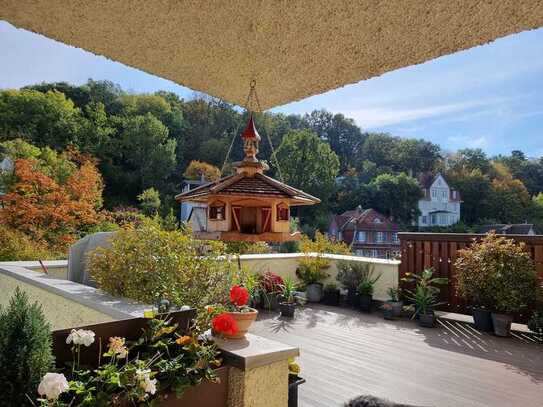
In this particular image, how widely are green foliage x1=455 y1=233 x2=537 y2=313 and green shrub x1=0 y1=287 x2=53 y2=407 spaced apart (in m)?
4.76

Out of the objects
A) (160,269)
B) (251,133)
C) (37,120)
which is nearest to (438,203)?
(37,120)

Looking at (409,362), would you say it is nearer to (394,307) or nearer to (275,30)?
(394,307)

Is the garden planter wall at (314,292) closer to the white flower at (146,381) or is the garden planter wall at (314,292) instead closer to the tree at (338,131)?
the white flower at (146,381)

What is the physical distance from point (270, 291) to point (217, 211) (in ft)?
12.9

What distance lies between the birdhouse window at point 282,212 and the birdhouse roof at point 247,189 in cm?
7

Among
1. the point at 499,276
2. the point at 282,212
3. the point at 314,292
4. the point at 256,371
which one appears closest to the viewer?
the point at 256,371

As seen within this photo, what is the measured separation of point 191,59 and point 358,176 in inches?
1212

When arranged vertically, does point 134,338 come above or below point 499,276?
above

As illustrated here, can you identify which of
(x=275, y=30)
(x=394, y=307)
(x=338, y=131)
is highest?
(x=338, y=131)

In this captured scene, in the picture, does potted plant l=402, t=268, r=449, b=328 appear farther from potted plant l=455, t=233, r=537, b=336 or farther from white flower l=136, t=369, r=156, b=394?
white flower l=136, t=369, r=156, b=394

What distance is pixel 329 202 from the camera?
27.1 m

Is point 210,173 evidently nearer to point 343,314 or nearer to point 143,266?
point 343,314

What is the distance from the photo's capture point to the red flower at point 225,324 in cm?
187

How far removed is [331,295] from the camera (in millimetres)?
6246
